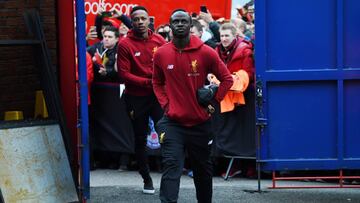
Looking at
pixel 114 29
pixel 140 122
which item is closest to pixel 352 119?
pixel 140 122

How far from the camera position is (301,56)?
334 inches

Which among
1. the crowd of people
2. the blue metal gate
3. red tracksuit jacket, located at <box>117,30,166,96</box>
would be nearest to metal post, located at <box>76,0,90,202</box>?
the crowd of people

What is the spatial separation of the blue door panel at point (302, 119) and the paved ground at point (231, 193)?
461 mm

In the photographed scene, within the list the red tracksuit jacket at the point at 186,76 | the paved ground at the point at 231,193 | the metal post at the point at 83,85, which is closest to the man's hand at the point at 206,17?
the paved ground at the point at 231,193

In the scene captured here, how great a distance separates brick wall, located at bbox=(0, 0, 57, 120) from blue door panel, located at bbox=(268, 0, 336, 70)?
7.45 ft

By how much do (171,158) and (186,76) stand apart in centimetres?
74

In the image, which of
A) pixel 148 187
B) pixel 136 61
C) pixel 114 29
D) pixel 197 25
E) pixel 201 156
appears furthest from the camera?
pixel 114 29

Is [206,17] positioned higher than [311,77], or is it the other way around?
[206,17]

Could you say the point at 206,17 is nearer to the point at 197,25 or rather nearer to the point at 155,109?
the point at 197,25

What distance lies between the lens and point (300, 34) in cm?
846

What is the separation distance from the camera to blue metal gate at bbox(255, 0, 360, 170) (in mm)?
8430

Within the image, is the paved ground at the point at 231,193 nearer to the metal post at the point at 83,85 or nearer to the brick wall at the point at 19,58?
the metal post at the point at 83,85

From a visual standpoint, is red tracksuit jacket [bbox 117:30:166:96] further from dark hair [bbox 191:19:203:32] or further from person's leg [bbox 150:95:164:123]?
dark hair [bbox 191:19:203:32]

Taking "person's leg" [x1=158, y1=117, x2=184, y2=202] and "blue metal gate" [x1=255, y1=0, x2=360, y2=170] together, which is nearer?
"person's leg" [x1=158, y1=117, x2=184, y2=202]
